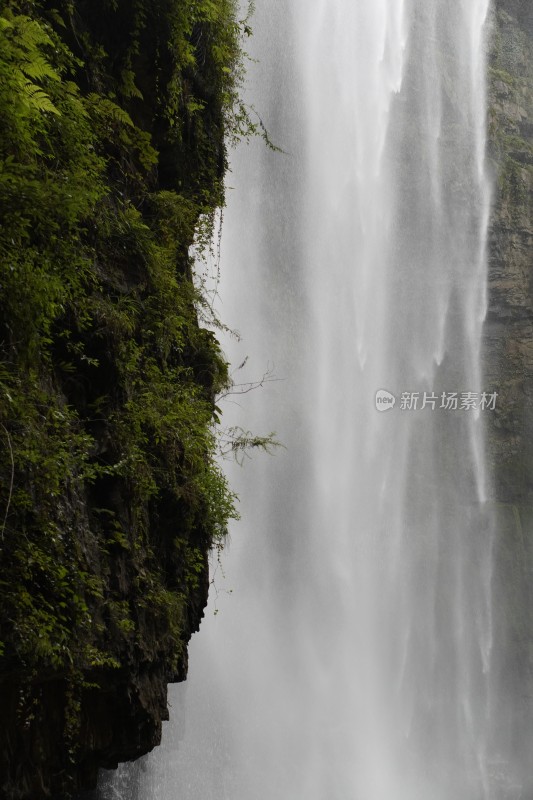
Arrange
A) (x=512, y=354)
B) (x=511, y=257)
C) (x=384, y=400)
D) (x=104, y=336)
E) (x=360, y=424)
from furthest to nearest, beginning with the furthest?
1. (x=511, y=257)
2. (x=512, y=354)
3. (x=384, y=400)
4. (x=360, y=424)
5. (x=104, y=336)

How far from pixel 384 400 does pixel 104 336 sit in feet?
47.2

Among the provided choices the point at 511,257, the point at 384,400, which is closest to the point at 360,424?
the point at 384,400

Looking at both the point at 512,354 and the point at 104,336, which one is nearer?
the point at 104,336

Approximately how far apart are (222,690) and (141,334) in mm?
8698

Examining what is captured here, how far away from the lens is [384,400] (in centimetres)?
1920

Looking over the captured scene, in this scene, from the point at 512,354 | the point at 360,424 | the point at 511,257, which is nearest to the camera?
the point at 360,424

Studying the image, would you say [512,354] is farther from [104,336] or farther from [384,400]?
[104,336]

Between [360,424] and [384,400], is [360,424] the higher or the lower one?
the lower one

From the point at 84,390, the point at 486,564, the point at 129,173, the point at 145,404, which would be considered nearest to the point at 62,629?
the point at 84,390

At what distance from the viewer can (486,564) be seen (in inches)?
777

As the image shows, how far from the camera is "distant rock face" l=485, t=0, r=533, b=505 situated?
20.4m

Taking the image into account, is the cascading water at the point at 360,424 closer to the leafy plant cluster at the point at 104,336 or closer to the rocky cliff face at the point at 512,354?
the rocky cliff face at the point at 512,354

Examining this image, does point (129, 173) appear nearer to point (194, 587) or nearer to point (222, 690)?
point (194, 587)

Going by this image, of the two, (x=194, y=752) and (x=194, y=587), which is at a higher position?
(x=194, y=587)
